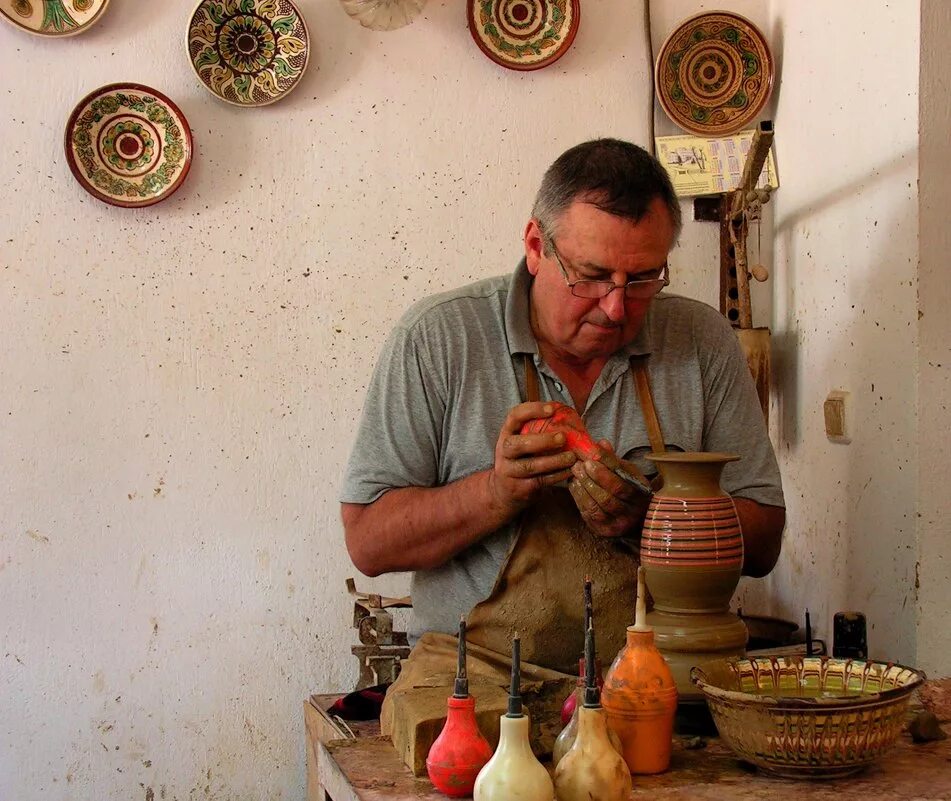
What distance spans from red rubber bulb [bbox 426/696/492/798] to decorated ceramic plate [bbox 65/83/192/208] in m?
1.81

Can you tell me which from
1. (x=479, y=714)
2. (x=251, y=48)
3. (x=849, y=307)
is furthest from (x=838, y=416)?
(x=251, y=48)

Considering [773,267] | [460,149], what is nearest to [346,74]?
[460,149]

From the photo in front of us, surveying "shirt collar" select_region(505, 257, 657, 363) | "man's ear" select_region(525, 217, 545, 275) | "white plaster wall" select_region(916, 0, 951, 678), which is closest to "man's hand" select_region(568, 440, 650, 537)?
"shirt collar" select_region(505, 257, 657, 363)

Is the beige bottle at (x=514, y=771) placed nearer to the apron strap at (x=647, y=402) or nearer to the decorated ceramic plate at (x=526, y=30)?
the apron strap at (x=647, y=402)

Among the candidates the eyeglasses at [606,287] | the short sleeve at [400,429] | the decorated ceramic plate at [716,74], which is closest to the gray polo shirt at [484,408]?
the short sleeve at [400,429]

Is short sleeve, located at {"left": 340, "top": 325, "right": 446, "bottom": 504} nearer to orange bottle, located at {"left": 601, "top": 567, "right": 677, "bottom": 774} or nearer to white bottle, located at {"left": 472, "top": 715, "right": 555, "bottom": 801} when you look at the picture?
orange bottle, located at {"left": 601, "top": 567, "right": 677, "bottom": 774}

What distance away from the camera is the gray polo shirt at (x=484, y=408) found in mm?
2211

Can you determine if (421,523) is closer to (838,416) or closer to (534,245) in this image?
(534,245)

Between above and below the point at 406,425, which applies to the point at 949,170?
above

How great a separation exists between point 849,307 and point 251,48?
63.4 inches

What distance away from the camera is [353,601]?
303 cm

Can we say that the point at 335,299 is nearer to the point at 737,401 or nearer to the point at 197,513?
the point at 197,513

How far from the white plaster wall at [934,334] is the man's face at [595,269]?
0.57 m

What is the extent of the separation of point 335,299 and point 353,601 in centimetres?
80
